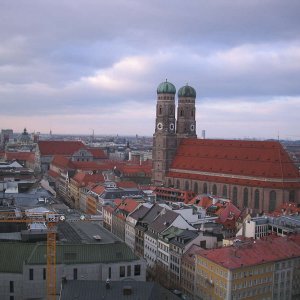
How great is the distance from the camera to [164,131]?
14400 cm

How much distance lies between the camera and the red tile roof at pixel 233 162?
119 metres

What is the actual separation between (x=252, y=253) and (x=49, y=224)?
96.8 ft

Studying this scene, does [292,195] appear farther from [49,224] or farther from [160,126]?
[49,224]

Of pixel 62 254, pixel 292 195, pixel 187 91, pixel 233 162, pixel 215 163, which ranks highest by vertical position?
pixel 187 91

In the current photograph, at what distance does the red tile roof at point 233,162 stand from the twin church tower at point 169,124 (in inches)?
115

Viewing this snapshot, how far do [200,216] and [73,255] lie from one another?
40169mm

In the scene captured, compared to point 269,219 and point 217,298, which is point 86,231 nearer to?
point 217,298

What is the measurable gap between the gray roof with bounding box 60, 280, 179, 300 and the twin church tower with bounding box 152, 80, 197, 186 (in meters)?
91.4

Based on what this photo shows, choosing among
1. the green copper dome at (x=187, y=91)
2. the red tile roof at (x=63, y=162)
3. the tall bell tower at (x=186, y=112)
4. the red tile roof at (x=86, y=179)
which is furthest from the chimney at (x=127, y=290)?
the red tile roof at (x=63, y=162)

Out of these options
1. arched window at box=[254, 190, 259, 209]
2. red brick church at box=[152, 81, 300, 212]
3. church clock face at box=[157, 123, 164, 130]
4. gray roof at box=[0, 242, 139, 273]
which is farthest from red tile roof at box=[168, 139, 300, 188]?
gray roof at box=[0, 242, 139, 273]

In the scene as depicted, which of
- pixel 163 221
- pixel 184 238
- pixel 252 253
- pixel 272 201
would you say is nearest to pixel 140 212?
pixel 163 221

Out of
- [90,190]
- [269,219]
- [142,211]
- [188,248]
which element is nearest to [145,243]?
[142,211]

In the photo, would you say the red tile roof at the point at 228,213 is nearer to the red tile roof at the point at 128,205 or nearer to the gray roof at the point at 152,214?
the gray roof at the point at 152,214

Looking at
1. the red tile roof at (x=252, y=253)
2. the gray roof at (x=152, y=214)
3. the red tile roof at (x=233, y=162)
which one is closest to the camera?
the red tile roof at (x=252, y=253)
